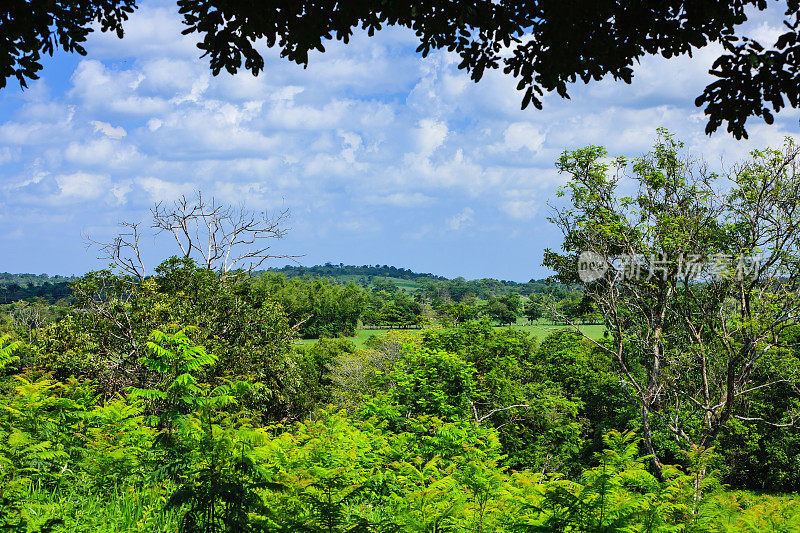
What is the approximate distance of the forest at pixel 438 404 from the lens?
4.88 m

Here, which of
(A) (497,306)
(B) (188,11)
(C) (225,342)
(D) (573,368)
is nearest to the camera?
(B) (188,11)

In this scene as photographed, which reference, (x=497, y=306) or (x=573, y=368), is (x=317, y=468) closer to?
(x=573, y=368)

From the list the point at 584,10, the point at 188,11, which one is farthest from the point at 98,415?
the point at 584,10

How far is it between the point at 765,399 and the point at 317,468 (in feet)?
135

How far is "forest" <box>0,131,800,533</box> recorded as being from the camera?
488 centimetres

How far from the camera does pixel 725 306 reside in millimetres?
18469

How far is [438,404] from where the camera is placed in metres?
17.9
